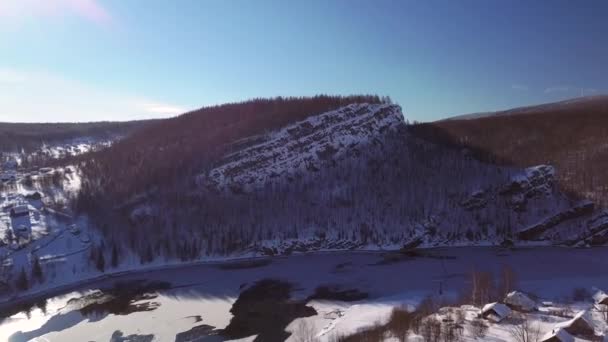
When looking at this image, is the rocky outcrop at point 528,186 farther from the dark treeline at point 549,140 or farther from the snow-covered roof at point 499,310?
the snow-covered roof at point 499,310

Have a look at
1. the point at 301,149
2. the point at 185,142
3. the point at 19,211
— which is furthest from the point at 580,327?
the point at 185,142

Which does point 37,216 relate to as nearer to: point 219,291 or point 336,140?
point 219,291

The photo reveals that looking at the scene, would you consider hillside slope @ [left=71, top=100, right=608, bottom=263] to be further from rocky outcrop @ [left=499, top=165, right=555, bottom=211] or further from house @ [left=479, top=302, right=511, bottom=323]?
house @ [left=479, top=302, right=511, bottom=323]

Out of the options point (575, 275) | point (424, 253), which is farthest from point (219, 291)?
point (575, 275)

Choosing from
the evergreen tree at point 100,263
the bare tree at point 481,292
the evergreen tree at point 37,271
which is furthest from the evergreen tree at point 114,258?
the bare tree at point 481,292

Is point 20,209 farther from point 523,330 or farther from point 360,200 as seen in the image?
point 523,330
